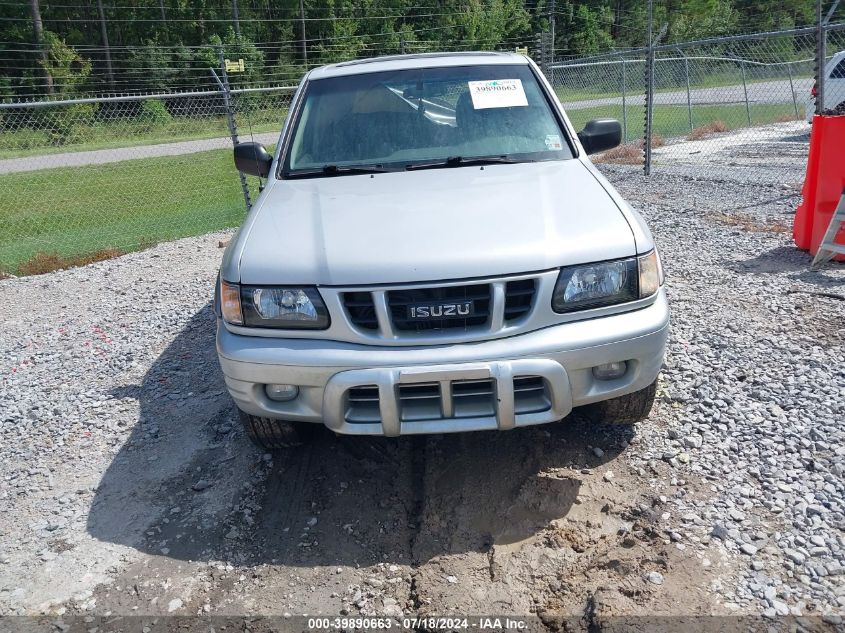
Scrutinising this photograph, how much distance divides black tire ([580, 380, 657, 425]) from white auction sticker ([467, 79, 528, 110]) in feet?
6.23

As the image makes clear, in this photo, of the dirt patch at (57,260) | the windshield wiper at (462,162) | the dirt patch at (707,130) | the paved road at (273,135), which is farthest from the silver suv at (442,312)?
the paved road at (273,135)

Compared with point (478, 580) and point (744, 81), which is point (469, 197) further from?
point (744, 81)

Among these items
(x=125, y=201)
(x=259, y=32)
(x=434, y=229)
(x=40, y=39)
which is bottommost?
(x=125, y=201)

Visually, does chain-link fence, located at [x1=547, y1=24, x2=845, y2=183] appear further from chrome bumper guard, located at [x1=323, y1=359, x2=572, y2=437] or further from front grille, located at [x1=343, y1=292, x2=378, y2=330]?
front grille, located at [x1=343, y1=292, x2=378, y2=330]

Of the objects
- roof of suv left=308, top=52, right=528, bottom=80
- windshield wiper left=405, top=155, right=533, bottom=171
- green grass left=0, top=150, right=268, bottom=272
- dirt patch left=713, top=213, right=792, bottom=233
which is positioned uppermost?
roof of suv left=308, top=52, right=528, bottom=80

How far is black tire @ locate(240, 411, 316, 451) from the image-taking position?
11.6 feet

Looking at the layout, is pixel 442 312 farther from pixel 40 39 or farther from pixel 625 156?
pixel 40 39

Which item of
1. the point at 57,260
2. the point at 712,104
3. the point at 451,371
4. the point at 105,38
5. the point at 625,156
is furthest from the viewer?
the point at 105,38

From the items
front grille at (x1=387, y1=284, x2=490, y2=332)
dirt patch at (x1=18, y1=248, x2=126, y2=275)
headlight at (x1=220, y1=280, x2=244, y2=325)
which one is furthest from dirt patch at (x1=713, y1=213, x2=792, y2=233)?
dirt patch at (x1=18, y1=248, x2=126, y2=275)

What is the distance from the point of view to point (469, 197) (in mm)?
3566

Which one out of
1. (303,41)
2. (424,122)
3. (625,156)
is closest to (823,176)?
(424,122)

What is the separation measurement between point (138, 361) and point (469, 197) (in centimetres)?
302

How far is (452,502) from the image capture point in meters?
3.31

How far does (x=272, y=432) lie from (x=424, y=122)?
2.04 m
